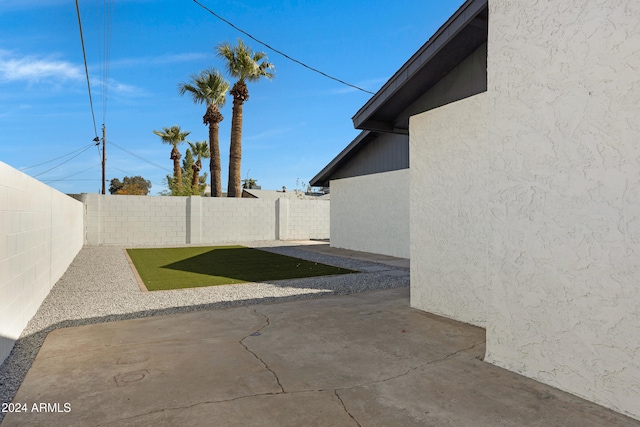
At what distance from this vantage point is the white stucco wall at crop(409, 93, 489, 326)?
15.6 feet

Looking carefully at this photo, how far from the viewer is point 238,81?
2100cm

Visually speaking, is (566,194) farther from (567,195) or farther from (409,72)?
(409,72)

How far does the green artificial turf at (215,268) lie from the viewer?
8406 millimetres

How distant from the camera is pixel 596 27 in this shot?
2820 mm

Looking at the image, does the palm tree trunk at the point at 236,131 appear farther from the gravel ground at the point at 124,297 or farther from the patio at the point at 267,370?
the patio at the point at 267,370

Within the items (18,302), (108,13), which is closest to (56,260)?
(18,302)

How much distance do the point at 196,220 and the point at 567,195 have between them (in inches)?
685

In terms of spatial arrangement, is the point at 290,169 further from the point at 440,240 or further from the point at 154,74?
the point at 440,240

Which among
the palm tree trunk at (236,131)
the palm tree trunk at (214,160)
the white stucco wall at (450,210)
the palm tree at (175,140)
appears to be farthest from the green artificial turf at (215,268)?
the palm tree at (175,140)

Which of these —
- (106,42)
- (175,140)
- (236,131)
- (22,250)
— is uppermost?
(175,140)

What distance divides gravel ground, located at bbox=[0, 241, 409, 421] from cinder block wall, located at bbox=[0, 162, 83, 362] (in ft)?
0.64

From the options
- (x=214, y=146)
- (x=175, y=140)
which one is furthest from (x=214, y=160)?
(x=175, y=140)

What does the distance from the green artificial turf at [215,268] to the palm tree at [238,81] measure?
793 cm

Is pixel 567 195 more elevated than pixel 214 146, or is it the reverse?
pixel 214 146
